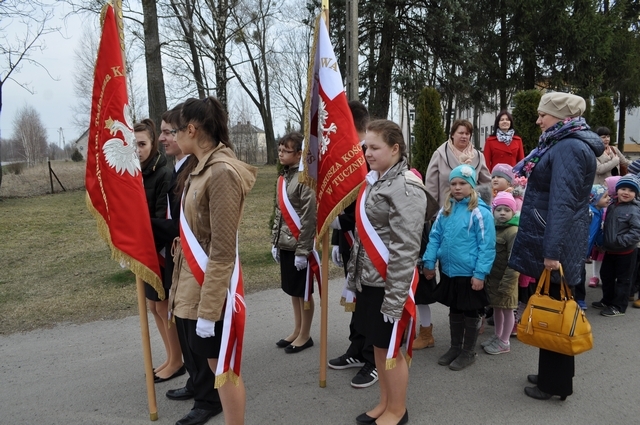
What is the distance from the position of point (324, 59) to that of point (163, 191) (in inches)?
64.4

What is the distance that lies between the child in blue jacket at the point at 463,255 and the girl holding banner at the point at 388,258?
32.0 inches

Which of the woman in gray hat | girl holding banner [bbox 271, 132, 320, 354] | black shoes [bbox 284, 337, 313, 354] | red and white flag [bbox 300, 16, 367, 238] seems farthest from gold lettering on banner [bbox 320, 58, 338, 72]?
black shoes [bbox 284, 337, 313, 354]

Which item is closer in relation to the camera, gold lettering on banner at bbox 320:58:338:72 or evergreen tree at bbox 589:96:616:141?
gold lettering on banner at bbox 320:58:338:72

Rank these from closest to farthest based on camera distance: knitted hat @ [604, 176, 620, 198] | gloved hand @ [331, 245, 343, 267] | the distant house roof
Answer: gloved hand @ [331, 245, 343, 267] → knitted hat @ [604, 176, 620, 198] → the distant house roof

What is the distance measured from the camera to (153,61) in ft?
34.5

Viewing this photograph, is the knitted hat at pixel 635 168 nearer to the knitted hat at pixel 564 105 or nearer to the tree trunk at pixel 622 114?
A: the knitted hat at pixel 564 105

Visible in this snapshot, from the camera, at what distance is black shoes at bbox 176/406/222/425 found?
315 cm

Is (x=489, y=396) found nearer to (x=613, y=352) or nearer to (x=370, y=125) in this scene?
(x=613, y=352)

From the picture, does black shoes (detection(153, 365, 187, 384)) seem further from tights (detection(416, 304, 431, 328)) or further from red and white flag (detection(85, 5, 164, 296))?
tights (detection(416, 304, 431, 328))

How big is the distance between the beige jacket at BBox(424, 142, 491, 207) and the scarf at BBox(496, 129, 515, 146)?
2.17m

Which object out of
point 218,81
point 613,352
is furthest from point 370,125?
point 218,81

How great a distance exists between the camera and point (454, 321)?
398 centimetres

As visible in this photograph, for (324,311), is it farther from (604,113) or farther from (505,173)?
(604,113)

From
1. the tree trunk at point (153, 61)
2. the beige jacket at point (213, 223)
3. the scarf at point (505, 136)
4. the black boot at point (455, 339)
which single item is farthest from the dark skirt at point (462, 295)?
the tree trunk at point (153, 61)
